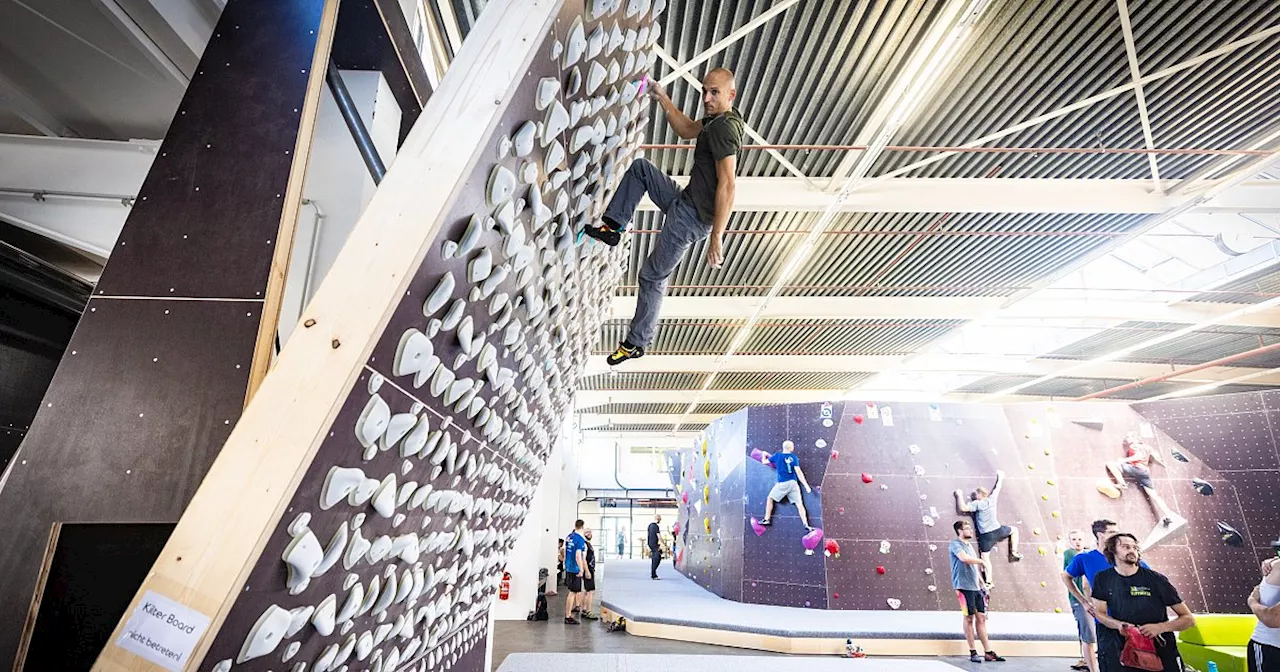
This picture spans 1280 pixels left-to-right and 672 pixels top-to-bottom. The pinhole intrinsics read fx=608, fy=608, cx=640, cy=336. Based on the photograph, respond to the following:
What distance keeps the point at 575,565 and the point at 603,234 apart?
22.2ft

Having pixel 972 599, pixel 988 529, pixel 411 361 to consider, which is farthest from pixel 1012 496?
pixel 411 361

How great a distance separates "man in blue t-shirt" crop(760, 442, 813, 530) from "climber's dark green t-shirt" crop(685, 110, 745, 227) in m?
6.30

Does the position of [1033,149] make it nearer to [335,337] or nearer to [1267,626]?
[1267,626]

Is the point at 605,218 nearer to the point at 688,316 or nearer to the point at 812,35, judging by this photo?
the point at 812,35

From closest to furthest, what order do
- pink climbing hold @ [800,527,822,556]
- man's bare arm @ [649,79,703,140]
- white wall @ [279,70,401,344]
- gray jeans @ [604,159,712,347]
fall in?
gray jeans @ [604,159,712,347], man's bare arm @ [649,79,703,140], white wall @ [279,70,401,344], pink climbing hold @ [800,527,822,556]

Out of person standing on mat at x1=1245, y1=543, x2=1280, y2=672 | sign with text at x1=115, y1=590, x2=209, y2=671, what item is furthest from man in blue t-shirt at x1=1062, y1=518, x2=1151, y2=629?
sign with text at x1=115, y1=590, x2=209, y2=671

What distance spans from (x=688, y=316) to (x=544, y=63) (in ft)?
26.6

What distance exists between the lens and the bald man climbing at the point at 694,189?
198cm

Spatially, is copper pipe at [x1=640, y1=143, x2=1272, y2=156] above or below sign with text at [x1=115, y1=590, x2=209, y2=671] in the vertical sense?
above

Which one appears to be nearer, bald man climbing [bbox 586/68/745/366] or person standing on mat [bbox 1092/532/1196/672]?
bald man climbing [bbox 586/68/745/366]

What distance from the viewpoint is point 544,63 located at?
1081 mm

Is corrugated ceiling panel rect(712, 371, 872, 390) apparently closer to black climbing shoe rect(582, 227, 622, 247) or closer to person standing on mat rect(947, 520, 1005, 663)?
person standing on mat rect(947, 520, 1005, 663)

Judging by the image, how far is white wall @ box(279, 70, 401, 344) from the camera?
2453 millimetres

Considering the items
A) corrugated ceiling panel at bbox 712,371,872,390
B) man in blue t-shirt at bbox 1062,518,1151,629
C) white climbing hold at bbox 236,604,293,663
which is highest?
corrugated ceiling panel at bbox 712,371,872,390
